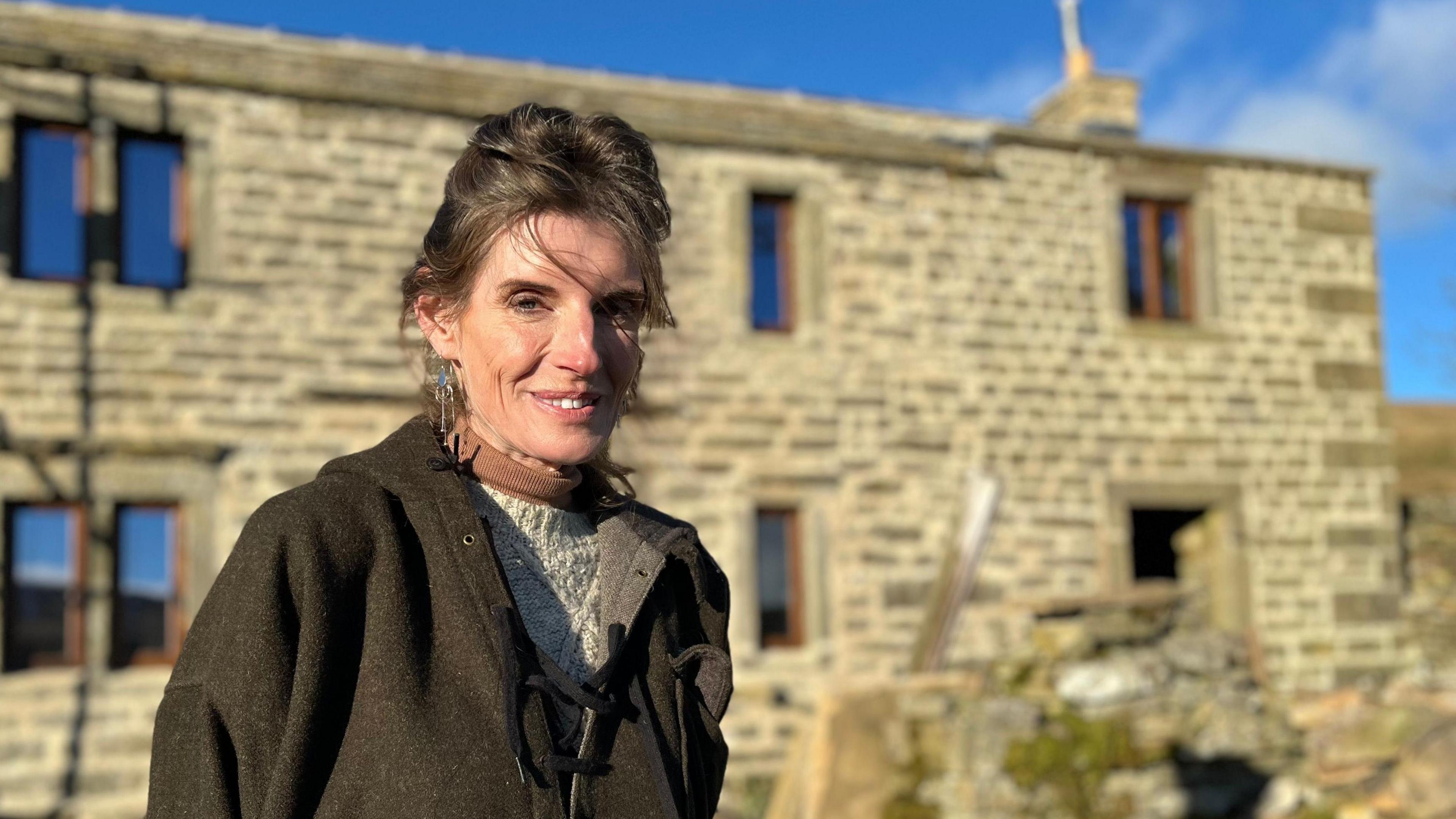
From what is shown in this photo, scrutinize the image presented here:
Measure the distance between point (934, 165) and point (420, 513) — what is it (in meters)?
10.0

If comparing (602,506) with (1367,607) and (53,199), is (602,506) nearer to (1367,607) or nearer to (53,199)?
(53,199)

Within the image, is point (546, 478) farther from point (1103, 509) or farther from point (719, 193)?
point (1103, 509)

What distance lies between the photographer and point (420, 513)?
1679 mm

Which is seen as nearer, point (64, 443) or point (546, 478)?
point (546, 478)

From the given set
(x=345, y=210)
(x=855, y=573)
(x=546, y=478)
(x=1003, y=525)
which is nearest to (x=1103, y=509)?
(x=1003, y=525)

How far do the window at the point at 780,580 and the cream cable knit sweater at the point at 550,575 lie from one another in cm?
853

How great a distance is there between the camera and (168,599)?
29.2ft

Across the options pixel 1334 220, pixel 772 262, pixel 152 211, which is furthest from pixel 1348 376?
pixel 152 211

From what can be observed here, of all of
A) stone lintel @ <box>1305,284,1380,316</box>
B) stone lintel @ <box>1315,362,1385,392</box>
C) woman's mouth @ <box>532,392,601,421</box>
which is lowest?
woman's mouth @ <box>532,392,601,421</box>

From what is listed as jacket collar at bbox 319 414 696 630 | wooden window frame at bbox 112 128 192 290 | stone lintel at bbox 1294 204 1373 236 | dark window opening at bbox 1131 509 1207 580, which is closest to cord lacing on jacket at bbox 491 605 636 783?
jacket collar at bbox 319 414 696 630

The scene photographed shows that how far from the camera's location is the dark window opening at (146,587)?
28.9 ft

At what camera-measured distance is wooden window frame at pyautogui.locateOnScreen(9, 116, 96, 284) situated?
8.75 meters

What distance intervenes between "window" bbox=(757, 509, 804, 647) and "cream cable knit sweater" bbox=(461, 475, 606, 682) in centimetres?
853

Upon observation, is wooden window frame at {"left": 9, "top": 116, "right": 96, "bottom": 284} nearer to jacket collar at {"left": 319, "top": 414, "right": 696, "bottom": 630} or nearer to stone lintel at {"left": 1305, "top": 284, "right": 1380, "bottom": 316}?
jacket collar at {"left": 319, "top": 414, "right": 696, "bottom": 630}
